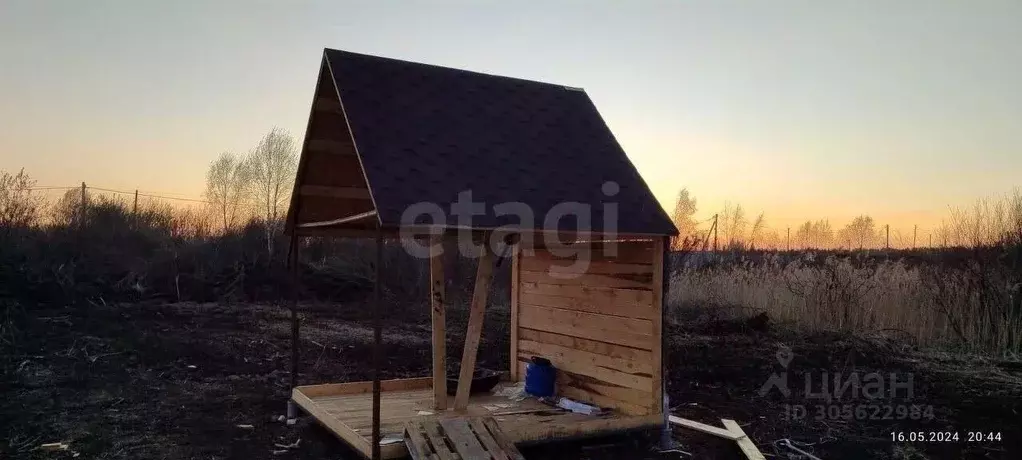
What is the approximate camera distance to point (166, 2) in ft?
28.9

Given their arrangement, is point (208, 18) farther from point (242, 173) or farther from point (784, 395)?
point (242, 173)

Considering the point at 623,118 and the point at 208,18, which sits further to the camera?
the point at 623,118

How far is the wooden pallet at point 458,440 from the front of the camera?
4.09 metres

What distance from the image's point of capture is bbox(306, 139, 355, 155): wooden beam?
5.21 metres

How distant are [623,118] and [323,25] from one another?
436 centimetres

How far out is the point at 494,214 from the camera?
4.56 meters

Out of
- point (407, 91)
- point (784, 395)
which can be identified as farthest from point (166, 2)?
point (784, 395)

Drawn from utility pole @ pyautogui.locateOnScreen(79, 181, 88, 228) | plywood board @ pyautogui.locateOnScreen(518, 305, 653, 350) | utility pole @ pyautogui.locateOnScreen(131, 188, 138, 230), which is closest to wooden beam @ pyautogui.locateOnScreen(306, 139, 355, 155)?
plywood board @ pyautogui.locateOnScreen(518, 305, 653, 350)

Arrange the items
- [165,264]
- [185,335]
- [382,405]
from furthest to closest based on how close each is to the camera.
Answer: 1. [165,264]
2. [185,335]
3. [382,405]

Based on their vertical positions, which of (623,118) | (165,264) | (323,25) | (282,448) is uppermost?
(323,25)

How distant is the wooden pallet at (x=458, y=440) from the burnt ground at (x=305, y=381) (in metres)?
0.81

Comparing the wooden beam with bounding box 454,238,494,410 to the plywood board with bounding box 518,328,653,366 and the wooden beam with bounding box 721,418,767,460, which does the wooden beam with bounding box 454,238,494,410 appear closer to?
the plywood board with bounding box 518,328,653,366

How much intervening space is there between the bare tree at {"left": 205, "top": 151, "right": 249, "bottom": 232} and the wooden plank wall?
16.4m

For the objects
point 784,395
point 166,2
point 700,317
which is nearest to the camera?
point 784,395
